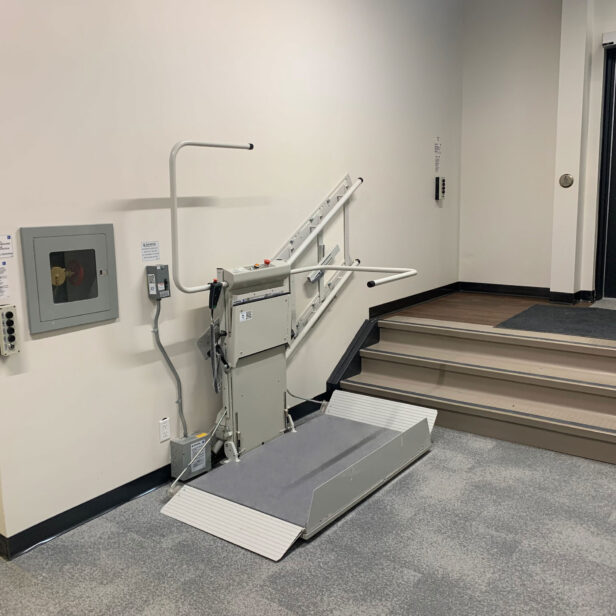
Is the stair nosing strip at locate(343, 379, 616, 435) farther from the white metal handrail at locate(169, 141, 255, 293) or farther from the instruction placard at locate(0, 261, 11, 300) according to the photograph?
the instruction placard at locate(0, 261, 11, 300)

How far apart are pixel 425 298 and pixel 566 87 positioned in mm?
2136

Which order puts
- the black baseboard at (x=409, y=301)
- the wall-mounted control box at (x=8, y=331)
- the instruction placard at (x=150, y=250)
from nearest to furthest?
the wall-mounted control box at (x=8, y=331)
the instruction placard at (x=150, y=250)
the black baseboard at (x=409, y=301)

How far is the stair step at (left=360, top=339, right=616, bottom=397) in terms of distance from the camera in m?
3.78

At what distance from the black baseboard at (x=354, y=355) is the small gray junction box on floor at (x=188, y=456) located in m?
1.35

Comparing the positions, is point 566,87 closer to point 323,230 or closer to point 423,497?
point 323,230

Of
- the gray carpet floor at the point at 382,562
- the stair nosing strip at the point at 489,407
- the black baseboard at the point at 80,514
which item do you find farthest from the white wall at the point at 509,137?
the black baseboard at the point at 80,514

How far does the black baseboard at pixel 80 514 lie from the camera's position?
270cm

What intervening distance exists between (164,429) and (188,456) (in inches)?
7.6

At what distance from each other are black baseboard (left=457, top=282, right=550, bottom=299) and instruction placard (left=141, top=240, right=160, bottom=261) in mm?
3871

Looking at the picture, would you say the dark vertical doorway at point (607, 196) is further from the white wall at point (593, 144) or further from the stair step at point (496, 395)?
the stair step at point (496, 395)

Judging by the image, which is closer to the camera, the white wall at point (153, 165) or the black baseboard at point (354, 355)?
the white wall at point (153, 165)

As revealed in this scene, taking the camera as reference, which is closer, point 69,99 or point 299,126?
point 69,99

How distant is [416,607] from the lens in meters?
2.30

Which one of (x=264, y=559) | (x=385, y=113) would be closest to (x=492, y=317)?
(x=385, y=113)
